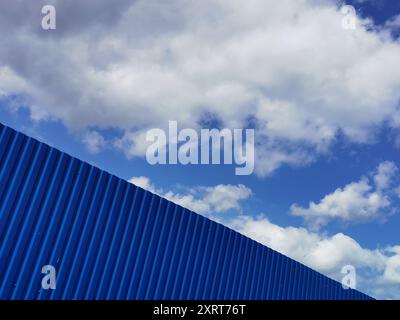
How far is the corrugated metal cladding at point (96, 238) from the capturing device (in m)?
6.01

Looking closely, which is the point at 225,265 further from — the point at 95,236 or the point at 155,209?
the point at 95,236

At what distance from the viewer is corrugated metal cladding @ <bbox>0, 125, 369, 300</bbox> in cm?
601

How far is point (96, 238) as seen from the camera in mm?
6789

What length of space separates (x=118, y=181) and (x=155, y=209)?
98cm
